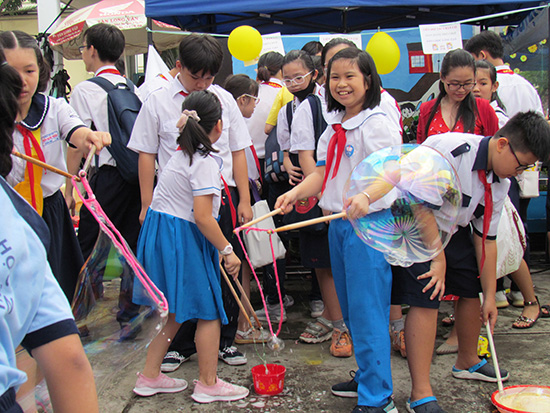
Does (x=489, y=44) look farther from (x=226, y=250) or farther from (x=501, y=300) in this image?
(x=226, y=250)

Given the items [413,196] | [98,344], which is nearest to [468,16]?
[413,196]

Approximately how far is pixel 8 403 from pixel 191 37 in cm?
239

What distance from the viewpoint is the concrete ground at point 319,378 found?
9.59ft

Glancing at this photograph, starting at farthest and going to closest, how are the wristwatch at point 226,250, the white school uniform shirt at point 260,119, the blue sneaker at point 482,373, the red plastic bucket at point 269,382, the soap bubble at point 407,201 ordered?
the white school uniform shirt at point 260,119 → the blue sneaker at point 482,373 → the red plastic bucket at point 269,382 → the wristwatch at point 226,250 → the soap bubble at point 407,201

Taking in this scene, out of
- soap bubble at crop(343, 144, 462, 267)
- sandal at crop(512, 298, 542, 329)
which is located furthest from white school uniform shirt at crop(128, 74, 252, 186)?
sandal at crop(512, 298, 542, 329)

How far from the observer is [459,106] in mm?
3674

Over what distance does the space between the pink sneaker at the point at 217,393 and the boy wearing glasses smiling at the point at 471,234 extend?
2.99 ft

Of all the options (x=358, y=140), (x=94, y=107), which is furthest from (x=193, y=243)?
(x=94, y=107)

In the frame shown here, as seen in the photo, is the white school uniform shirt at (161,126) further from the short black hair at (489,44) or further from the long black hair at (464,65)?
the short black hair at (489,44)

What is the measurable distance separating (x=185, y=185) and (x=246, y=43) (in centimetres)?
312

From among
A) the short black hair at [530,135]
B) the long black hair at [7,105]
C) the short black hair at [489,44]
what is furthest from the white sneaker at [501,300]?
the long black hair at [7,105]

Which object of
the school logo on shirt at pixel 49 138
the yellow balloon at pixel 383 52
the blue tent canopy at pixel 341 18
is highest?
the blue tent canopy at pixel 341 18

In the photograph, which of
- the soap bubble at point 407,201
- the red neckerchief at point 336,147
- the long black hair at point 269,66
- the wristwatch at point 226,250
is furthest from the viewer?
the long black hair at point 269,66

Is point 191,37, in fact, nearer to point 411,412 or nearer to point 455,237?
point 455,237
